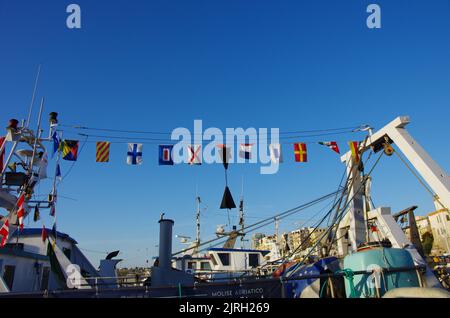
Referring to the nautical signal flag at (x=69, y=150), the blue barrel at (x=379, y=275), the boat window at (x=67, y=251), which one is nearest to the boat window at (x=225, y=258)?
the boat window at (x=67, y=251)

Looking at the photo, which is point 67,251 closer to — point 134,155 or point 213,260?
point 134,155

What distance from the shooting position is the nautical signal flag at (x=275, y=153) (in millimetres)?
13609

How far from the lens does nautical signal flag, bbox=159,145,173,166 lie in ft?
43.8

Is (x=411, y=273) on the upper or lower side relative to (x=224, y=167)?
lower

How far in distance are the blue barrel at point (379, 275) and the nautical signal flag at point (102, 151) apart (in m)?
10.4

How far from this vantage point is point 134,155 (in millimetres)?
13484

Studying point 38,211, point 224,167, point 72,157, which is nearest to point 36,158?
point 72,157

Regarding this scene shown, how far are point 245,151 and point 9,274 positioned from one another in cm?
1014

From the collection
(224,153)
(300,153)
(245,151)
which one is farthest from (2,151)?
(300,153)

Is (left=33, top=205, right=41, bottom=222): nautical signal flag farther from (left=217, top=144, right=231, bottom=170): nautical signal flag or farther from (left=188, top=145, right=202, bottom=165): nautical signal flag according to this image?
(left=217, top=144, right=231, bottom=170): nautical signal flag
